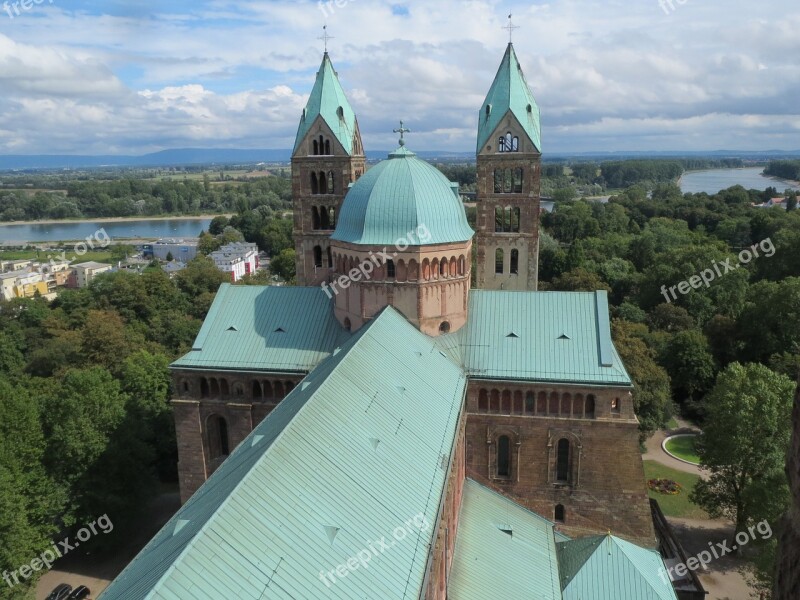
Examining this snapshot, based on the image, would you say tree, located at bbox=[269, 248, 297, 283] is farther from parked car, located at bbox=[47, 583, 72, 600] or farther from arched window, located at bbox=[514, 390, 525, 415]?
arched window, located at bbox=[514, 390, 525, 415]

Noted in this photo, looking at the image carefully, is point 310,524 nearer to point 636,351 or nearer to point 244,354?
point 244,354

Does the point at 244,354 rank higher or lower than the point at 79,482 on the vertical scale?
higher

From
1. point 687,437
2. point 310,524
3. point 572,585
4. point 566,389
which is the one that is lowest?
point 687,437

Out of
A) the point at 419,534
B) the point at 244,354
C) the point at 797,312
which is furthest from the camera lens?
the point at 797,312

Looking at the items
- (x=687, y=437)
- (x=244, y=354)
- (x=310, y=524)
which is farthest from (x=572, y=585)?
(x=687, y=437)

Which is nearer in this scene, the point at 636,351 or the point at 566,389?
the point at 566,389

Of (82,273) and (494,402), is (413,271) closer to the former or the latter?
(494,402)

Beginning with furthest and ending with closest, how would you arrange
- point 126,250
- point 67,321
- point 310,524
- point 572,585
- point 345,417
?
point 126,250 < point 67,321 < point 572,585 < point 345,417 < point 310,524
